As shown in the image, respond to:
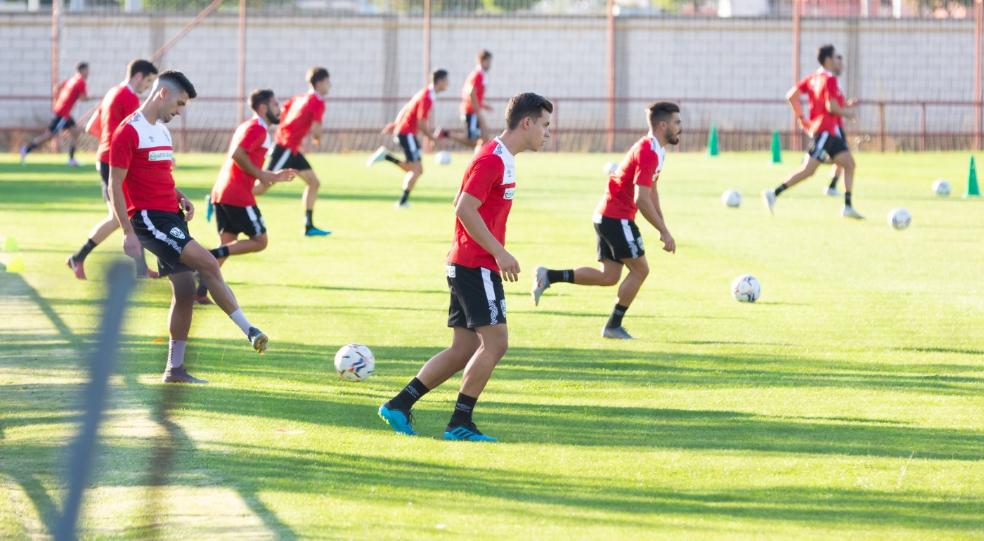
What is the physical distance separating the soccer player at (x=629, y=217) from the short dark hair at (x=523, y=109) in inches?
126

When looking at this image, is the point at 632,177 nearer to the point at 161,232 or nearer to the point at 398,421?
the point at 161,232

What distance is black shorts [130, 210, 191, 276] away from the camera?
9.77 metres

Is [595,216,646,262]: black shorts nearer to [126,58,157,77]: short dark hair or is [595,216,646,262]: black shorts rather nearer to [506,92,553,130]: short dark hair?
[506,92,553,130]: short dark hair

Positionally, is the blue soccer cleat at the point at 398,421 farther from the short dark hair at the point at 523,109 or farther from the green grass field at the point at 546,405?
the short dark hair at the point at 523,109

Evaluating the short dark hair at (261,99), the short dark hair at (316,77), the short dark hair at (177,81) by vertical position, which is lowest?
the short dark hair at (177,81)

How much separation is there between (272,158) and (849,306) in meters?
7.94

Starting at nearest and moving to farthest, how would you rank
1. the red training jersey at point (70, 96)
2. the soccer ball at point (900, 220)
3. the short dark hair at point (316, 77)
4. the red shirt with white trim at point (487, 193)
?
the red shirt with white trim at point (487, 193) → the short dark hair at point (316, 77) → the soccer ball at point (900, 220) → the red training jersey at point (70, 96)

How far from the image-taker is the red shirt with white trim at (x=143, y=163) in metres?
9.67

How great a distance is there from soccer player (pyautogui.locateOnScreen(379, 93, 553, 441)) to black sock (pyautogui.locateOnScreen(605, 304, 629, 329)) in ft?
11.7

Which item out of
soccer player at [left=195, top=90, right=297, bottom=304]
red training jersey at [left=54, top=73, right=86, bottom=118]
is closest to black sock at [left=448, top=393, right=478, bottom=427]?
soccer player at [left=195, top=90, right=297, bottom=304]

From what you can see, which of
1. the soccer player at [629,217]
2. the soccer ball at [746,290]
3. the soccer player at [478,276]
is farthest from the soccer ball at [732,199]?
the soccer player at [478,276]

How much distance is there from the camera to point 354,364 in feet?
31.3

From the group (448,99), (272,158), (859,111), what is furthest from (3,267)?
(859,111)

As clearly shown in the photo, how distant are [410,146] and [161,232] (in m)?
13.1
